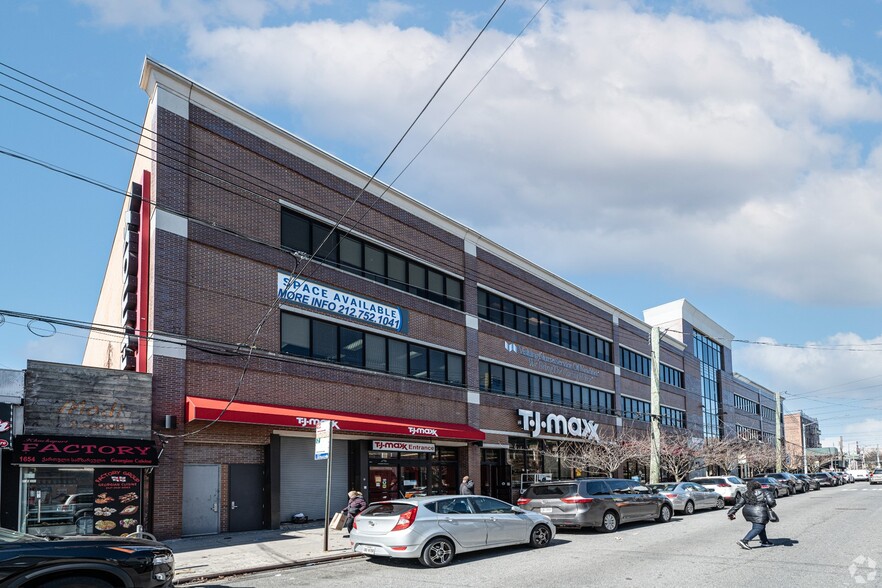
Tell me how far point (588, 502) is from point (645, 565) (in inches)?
228

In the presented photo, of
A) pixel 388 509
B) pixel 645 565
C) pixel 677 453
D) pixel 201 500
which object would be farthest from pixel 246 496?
pixel 677 453

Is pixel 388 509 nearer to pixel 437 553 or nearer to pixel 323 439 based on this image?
pixel 437 553

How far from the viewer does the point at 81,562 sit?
822 centimetres

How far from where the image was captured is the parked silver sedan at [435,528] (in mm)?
13719

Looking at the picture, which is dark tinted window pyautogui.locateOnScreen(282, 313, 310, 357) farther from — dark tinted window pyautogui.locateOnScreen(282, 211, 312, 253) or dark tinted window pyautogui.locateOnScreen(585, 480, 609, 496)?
dark tinted window pyautogui.locateOnScreen(585, 480, 609, 496)

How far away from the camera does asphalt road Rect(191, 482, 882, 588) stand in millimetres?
11688

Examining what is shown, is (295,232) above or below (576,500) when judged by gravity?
above

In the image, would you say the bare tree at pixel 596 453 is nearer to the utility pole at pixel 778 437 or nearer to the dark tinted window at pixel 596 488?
the dark tinted window at pixel 596 488

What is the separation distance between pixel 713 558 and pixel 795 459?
88.3 metres

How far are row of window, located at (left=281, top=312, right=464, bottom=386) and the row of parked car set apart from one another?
771 cm

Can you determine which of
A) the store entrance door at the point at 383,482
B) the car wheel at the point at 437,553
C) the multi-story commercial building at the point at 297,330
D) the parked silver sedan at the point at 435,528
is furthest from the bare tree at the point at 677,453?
the car wheel at the point at 437,553

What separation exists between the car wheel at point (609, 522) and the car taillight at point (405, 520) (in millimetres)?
7331

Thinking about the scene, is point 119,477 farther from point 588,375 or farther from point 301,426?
point 588,375

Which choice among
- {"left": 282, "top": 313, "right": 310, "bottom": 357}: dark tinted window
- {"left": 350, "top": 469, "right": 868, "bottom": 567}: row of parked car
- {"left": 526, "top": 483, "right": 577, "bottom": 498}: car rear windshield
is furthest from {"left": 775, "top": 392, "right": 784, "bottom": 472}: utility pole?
{"left": 282, "top": 313, "right": 310, "bottom": 357}: dark tinted window
